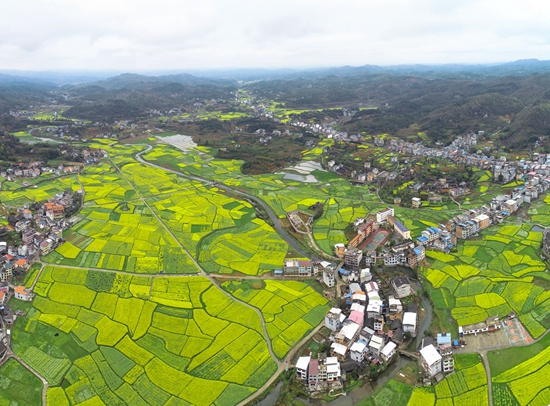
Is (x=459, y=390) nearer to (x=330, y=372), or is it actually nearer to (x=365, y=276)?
(x=330, y=372)

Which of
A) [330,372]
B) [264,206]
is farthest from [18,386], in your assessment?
[264,206]

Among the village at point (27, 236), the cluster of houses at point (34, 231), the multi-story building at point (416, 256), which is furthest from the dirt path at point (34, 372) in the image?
the multi-story building at point (416, 256)

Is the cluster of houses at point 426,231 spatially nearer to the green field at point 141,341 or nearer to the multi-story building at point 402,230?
the multi-story building at point 402,230

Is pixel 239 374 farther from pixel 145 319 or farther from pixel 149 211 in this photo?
pixel 149 211

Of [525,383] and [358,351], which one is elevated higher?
[358,351]

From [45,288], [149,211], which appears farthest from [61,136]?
[45,288]

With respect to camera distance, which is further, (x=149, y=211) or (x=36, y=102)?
(x=36, y=102)
